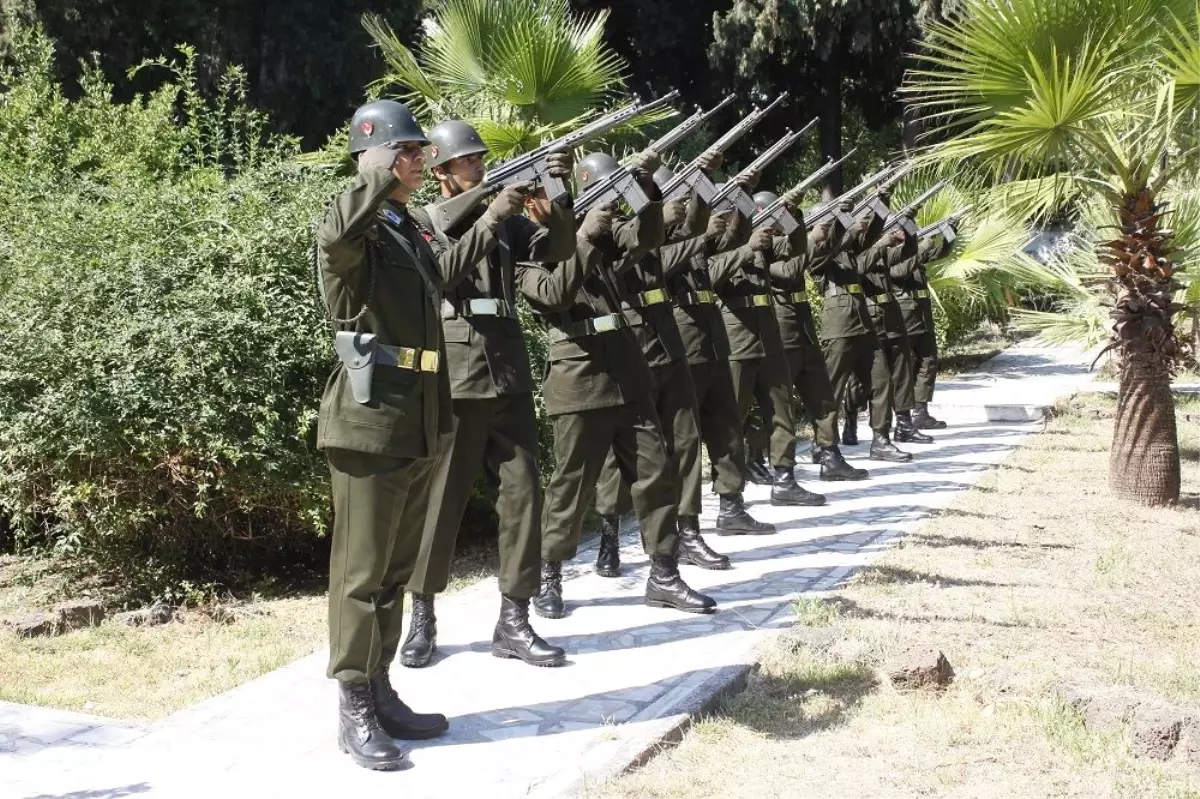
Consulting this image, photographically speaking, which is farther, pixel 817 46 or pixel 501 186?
pixel 817 46

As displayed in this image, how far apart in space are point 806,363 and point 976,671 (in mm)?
4861

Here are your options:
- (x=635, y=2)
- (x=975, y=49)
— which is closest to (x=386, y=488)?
(x=975, y=49)

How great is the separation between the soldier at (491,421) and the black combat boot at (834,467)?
15.7 ft

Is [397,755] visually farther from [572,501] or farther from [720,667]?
[572,501]

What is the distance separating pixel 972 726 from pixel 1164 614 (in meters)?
2.03

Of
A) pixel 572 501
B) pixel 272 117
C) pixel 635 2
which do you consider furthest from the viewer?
pixel 635 2

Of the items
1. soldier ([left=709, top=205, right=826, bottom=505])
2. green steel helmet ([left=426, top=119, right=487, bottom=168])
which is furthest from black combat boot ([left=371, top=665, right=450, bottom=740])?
soldier ([left=709, top=205, right=826, bottom=505])

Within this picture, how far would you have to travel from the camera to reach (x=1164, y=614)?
614 centimetres

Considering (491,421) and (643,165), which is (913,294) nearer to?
(643,165)

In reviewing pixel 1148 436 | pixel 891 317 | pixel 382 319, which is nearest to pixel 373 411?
pixel 382 319

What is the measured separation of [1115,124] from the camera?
28.1ft

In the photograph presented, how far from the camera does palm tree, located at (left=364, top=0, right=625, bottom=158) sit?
32.7ft

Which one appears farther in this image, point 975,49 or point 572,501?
point 975,49

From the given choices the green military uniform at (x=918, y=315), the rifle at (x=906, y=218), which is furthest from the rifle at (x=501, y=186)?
the green military uniform at (x=918, y=315)
